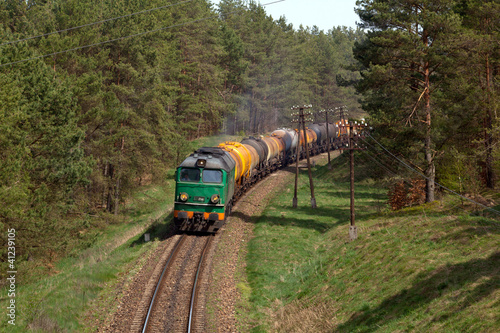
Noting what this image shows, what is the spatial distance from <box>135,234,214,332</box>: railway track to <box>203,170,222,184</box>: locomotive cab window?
3.58 meters

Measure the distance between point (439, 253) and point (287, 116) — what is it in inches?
2806

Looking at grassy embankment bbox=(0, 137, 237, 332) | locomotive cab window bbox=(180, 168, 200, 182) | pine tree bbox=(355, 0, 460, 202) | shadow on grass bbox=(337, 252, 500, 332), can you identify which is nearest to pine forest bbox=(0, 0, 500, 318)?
pine tree bbox=(355, 0, 460, 202)

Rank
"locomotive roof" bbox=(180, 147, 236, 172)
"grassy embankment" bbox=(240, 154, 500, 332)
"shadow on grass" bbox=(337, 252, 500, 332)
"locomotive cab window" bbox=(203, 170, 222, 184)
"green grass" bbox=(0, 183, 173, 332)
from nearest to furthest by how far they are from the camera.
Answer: "shadow on grass" bbox=(337, 252, 500, 332) → "grassy embankment" bbox=(240, 154, 500, 332) → "green grass" bbox=(0, 183, 173, 332) → "locomotive cab window" bbox=(203, 170, 222, 184) → "locomotive roof" bbox=(180, 147, 236, 172)

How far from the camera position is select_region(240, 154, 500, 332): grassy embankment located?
43.3ft

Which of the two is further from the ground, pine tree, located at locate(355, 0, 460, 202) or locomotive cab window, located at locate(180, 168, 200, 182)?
pine tree, located at locate(355, 0, 460, 202)

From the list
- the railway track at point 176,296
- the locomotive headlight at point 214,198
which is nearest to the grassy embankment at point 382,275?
the railway track at point 176,296

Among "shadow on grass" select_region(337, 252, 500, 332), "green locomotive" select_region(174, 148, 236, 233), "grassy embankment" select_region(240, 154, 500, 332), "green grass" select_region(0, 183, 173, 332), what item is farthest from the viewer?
"green locomotive" select_region(174, 148, 236, 233)

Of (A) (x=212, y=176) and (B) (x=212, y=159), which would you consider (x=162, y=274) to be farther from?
(B) (x=212, y=159)

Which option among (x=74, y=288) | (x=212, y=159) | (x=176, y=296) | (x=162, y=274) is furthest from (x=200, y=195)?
(x=74, y=288)

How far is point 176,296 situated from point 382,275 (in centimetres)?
805

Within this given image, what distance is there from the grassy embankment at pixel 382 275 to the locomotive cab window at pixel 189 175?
15.8ft

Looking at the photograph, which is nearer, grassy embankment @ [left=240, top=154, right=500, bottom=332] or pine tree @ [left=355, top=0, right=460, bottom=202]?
grassy embankment @ [left=240, top=154, right=500, bottom=332]

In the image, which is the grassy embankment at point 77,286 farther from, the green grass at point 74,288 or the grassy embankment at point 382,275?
the grassy embankment at point 382,275

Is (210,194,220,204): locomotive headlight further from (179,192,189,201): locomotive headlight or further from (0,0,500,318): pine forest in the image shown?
(0,0,500,318): pine forest
